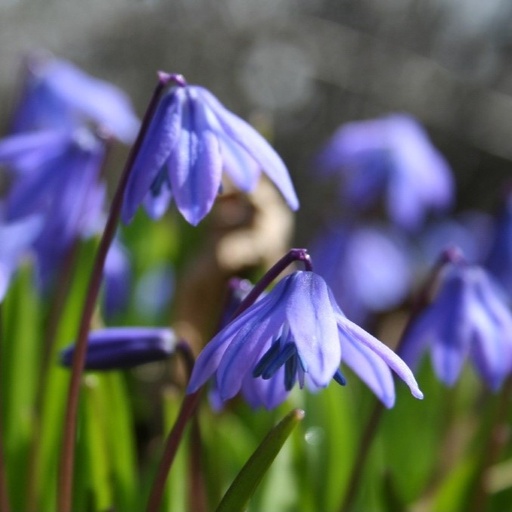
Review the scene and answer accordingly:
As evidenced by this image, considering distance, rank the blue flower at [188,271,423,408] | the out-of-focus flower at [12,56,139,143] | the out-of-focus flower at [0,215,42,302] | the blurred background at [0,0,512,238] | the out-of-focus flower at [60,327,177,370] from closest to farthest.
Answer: the blue flower at [188,271,423,408] → the out-of-focus flower at [60,327,177,370] → the out-of-focus flower at [0,215,42,302] → the out-of-focus flower at [12,56,139,143] → the blurred background at [0,0,512,238]

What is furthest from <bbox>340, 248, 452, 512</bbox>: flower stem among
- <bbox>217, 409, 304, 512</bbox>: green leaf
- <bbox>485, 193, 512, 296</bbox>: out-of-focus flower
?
<bbox>485, 193, 512, 296</bbox>: out-of-focus flower

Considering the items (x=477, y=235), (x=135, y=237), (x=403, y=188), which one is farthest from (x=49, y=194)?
(x=477, y=235)

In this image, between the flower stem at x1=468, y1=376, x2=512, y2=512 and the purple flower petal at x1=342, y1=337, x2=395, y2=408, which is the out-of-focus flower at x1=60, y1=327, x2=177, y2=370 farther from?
the flower stem at x1=468, y1=376, x2=512, y2=512

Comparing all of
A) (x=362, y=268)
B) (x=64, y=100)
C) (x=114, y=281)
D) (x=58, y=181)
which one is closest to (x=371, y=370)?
(x=58, y=181)

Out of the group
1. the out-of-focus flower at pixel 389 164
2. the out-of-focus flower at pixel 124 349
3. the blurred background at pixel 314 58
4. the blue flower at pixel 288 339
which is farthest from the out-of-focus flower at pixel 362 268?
the blurred background at pixel 314 58

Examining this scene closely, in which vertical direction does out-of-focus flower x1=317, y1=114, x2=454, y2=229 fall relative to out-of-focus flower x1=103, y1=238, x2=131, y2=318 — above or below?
above

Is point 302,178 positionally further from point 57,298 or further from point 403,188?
point 57,298

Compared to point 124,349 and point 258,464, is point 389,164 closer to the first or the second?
point 124,349
